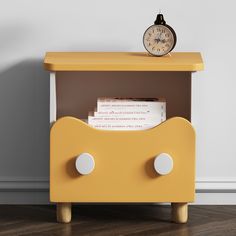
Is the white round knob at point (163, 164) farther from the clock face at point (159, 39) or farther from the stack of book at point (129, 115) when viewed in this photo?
the clock face at point (159, 39)

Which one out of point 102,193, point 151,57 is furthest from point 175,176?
point 151,57

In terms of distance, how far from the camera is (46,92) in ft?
8.61

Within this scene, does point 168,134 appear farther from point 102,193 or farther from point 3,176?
point 3,176

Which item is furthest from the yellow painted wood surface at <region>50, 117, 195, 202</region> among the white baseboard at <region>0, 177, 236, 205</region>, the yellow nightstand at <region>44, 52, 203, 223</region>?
the white baseboard at <region>0, 177, 236, 205</region>

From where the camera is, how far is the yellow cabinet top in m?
2.32

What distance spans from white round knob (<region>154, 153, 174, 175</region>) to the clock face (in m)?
0.35

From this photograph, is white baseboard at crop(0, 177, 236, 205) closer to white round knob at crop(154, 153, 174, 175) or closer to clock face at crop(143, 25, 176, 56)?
white round knob at crop(154, 153, 174, 175)

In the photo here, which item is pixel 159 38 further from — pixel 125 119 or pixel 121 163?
pixel 121 163

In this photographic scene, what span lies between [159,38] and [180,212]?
1.86 feet

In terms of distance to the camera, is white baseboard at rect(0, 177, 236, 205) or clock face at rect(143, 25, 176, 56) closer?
clock face at rect(143, 25, 176, 56)

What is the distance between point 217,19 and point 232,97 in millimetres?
276

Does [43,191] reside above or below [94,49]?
below

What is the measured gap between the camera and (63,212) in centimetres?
244

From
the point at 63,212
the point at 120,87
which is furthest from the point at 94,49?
the point at 63,212
